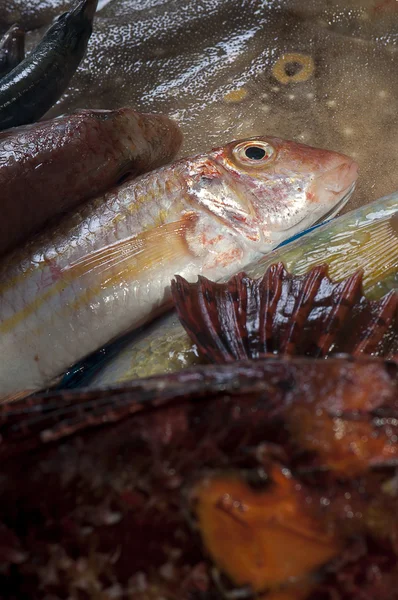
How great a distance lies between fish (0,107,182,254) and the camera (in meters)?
1.96

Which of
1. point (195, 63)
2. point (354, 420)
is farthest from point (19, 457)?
point (195, 63)

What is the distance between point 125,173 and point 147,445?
1755 mm

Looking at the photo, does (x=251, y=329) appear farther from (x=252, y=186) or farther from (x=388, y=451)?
(x=252, y=186)

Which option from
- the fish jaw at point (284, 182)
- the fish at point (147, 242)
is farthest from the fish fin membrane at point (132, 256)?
the fish jaw at point (284, 182)

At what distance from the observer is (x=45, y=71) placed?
2486mm

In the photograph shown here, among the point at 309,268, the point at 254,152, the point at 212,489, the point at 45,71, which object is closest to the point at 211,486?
the point at 212,489

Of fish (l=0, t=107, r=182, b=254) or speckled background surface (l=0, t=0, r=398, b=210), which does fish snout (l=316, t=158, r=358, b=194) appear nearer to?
speckled background surface (l=0, t=0, r=398, b=210)

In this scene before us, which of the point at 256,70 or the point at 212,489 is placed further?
the point at 256,70

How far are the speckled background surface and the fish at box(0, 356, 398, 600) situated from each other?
1941mm

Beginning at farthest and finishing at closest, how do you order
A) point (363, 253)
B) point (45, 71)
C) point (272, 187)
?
1. point (45, 71)
2. point (272, 187)
3. point (363, 253)

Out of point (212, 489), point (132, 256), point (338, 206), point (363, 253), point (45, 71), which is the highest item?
point (45, 71)

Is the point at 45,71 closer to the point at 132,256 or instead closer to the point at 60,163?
the point at 60,163

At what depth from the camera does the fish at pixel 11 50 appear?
267 centimetres

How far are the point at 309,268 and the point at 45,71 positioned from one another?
5.29ft
